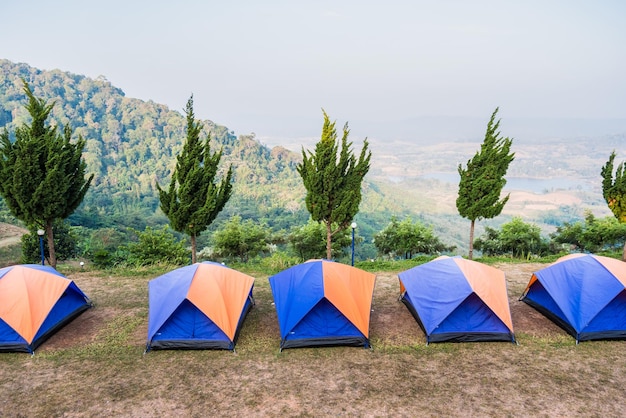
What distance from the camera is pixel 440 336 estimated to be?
28.6ft

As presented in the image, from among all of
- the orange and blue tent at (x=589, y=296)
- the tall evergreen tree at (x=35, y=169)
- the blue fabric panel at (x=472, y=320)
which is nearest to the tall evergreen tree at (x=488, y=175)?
the orange and blue tent at (x=589, y=296)

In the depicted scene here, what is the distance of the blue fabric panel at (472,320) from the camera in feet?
28.7

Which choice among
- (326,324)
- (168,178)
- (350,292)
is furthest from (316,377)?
(168,178)

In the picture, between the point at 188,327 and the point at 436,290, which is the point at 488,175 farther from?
the point at 188,327

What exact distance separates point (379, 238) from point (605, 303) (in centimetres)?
1572

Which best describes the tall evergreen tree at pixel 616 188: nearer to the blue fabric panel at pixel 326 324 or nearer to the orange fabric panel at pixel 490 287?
the orange fabric panel at pixel 490 287

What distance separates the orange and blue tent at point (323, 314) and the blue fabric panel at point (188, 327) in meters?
1.48

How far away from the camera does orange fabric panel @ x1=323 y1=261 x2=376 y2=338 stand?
8.58 m

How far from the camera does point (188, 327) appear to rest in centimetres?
845

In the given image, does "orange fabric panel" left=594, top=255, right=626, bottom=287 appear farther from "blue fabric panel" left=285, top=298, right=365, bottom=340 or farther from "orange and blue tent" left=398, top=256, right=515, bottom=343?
"blue fabric panel" left=285, top=298, right=365, bottom=340

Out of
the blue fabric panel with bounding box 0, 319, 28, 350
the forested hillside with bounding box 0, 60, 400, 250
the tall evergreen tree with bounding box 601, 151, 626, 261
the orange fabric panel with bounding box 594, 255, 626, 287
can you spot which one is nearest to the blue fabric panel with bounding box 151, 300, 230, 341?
the blue fabric panel with bounding box 0, 319, 28, 350

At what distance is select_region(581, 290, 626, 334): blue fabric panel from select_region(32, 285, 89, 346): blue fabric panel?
11913 mm

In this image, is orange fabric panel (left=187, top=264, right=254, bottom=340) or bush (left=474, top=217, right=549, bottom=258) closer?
orange fabric panel (left=187, top=264, right=254, bottom=340)

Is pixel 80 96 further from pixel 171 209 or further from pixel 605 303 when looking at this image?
pixel 605 303
